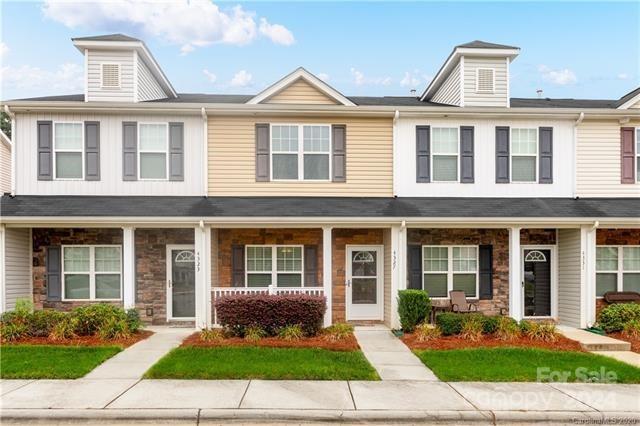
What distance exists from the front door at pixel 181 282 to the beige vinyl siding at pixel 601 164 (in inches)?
431

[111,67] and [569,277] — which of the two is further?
[111,67]

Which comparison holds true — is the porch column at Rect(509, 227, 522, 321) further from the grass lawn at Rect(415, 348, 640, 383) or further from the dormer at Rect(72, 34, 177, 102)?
the dormer at Rect(72, 34, 177, 102)

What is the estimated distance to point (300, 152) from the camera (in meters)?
12.5

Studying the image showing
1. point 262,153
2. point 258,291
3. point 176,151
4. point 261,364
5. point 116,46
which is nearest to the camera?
point 261,364

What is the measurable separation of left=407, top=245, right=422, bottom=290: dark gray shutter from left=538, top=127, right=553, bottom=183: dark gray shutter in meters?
3.98

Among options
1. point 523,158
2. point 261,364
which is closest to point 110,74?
point 261,364

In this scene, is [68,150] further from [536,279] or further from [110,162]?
[536,279]

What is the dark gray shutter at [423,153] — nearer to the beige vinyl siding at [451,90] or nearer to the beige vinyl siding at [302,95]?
the beige vinyl siding at [451,90]

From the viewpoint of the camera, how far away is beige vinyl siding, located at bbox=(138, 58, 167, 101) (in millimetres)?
13484

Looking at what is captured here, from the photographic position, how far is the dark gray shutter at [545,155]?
12781 mm

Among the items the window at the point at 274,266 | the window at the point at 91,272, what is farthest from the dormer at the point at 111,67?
the window at the point at 274,266

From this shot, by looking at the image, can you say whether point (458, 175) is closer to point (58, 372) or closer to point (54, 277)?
point (58, 372)

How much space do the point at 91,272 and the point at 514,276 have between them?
11.0m

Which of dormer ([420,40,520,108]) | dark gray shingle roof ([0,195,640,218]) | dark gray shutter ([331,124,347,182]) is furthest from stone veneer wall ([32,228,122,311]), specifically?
dormer ([420,40,520,108])
